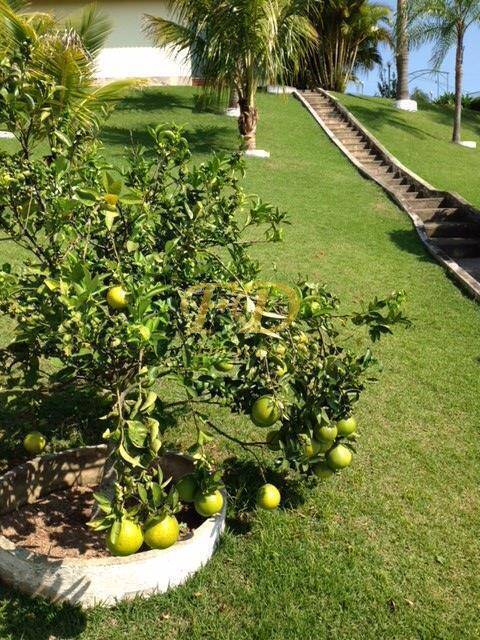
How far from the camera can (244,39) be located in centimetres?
1222

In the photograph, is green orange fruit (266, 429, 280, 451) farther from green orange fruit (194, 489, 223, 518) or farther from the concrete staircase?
the concrete staircase

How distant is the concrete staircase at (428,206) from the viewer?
10.0 m

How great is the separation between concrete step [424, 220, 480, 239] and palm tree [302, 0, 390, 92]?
14.5 meters

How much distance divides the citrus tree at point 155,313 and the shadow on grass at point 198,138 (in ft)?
35.7

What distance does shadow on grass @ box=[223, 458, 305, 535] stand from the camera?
3.63 metres

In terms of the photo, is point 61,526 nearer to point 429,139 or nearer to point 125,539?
point 125,539

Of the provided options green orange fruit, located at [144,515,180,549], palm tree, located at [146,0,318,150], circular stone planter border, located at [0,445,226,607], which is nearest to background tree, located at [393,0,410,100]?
palm tree, located at [146,0,318,150]

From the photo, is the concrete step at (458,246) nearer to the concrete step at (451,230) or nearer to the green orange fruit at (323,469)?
the concrete step at (451,230)

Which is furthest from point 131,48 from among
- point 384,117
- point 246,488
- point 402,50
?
point 246,488

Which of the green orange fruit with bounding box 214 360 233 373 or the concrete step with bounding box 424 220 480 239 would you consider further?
the concrete step with bounding box 424 220 480 239

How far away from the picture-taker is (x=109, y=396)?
298 centimetres

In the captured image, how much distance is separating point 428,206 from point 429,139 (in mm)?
6352

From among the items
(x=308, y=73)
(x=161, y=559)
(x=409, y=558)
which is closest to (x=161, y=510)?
(x=161, y=559)

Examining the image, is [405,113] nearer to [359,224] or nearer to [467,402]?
[359,224]
